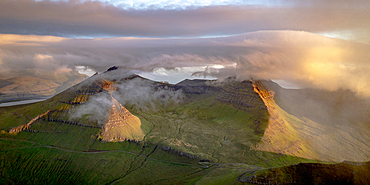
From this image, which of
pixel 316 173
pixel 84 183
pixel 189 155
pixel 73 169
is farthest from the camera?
pixel 189 155

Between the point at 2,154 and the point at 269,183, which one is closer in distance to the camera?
the point at 269,183

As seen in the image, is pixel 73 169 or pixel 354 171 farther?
pixel 73 169

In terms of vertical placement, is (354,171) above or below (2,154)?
above

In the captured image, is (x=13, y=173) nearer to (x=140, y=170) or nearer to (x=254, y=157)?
(x=140, y=170)

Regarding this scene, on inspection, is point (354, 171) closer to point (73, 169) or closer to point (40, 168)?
point (73, 169)

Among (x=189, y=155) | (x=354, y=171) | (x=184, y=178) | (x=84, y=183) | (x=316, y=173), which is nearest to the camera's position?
(x=354, y=171)

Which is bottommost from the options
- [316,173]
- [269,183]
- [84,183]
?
Result: [84,183]

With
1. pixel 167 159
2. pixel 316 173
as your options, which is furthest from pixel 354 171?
pixel 167 159

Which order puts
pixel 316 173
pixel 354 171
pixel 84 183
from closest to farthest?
pixel 354 171
pixel 316 173
pixel 84 183

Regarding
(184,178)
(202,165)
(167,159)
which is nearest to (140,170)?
(167,159)
